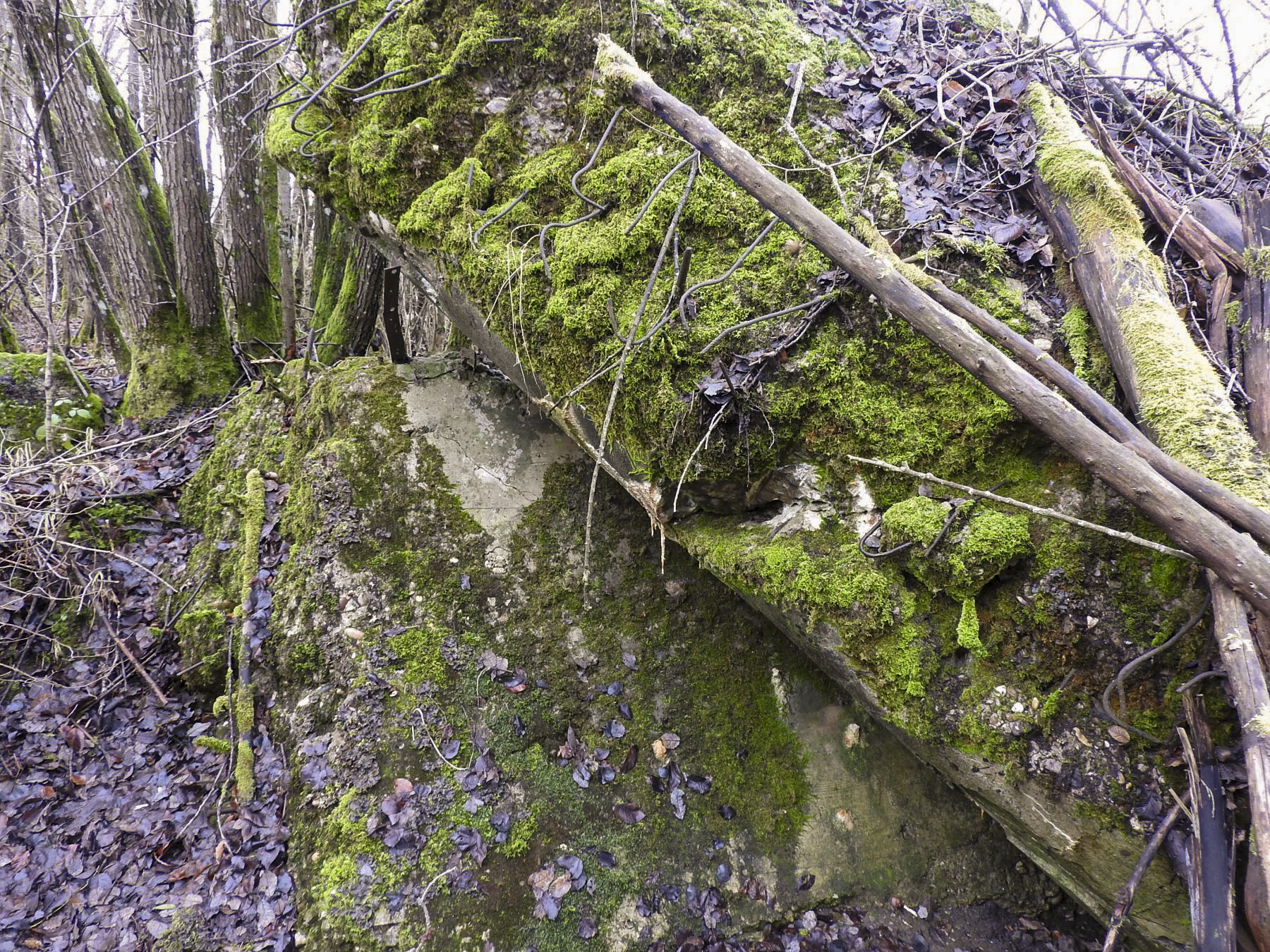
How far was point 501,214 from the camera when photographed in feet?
10.4

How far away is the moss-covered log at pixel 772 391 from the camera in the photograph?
2080 mm

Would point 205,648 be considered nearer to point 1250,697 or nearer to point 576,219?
point 576,219

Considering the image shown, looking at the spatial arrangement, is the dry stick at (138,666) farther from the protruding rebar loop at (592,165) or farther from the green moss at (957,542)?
the green moss at (957,542)

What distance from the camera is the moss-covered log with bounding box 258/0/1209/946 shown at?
2080 millimetres

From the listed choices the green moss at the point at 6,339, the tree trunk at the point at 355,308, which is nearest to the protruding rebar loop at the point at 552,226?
the tree trunk at the point at 355,308

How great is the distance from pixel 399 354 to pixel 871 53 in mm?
3720

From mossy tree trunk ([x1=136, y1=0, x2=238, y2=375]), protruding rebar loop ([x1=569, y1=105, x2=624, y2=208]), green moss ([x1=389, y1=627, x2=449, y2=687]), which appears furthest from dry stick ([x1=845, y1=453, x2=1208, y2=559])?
mossy tree trunk ([x1=136, y1=0, x2=238, y2=375])

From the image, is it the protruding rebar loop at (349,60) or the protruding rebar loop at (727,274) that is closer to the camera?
the protruding rebar loop at (727,274)

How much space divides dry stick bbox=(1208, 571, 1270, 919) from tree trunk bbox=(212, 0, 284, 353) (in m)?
8.11

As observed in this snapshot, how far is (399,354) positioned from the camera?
458 centimetres

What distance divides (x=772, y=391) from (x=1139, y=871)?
80.2 inches

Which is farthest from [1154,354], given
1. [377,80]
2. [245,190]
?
[245,190]

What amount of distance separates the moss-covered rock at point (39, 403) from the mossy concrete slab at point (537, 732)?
10.3ft

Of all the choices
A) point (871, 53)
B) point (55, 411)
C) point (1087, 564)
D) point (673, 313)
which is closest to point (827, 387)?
point (673, 313)
